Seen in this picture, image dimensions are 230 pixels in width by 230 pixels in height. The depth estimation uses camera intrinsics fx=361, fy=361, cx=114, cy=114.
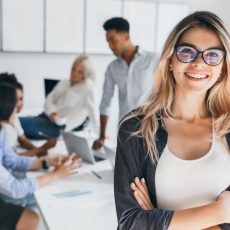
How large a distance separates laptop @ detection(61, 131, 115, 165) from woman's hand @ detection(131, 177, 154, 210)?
100cm

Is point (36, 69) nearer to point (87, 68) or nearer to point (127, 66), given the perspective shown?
point (87, 68)

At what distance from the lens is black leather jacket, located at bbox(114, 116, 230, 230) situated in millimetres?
1220

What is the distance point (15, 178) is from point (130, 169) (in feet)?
3.18

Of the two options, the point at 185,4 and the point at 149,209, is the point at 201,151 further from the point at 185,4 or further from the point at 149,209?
the point at 185,4

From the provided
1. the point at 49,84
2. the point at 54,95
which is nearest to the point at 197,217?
the point at 54,95

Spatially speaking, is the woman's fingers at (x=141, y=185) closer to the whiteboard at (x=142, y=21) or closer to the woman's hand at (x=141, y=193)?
the woman's hand at (x=141, y=193)

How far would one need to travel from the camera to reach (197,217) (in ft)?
3.83

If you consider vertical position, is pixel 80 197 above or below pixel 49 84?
below

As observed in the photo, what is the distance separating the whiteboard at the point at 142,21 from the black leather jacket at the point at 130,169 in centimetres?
400

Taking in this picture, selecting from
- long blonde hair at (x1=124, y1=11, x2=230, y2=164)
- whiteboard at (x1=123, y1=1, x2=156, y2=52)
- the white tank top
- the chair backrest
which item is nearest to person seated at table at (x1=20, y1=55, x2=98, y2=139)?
the chair backrest

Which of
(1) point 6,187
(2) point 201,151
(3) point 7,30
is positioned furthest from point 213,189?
(3) point 7,30

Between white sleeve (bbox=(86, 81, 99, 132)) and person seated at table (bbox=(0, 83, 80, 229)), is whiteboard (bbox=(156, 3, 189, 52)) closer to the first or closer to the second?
white sleeve (bbox=(86, 81, 99, 132))

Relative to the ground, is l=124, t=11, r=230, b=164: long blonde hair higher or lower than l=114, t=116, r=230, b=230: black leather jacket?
higher

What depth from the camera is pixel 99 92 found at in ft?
16.9
